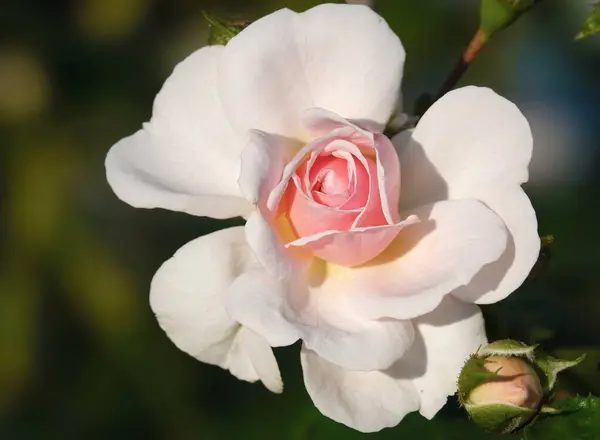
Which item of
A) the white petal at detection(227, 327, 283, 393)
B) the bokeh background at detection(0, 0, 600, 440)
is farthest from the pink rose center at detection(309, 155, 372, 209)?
the bokeh background at detection(0, 0, 600, 440)

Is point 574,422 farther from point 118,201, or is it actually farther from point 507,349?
point 118,201

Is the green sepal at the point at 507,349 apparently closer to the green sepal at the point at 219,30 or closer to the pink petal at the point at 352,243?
the pink petal at the point at 352,243

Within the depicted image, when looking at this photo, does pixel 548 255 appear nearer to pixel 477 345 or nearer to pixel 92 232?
pixel 477 345

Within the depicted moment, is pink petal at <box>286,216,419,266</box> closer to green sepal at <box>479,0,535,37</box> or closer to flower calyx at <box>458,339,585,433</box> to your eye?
flower calyx at <box>458,339,585,433</box>

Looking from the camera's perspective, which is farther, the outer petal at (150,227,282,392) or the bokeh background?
the bokeh background

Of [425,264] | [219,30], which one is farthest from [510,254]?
[219,30]

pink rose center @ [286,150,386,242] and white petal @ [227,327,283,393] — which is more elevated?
pink rose center @ [286,150,386,242]

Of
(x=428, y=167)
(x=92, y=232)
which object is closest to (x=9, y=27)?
(x=92, y=232)
